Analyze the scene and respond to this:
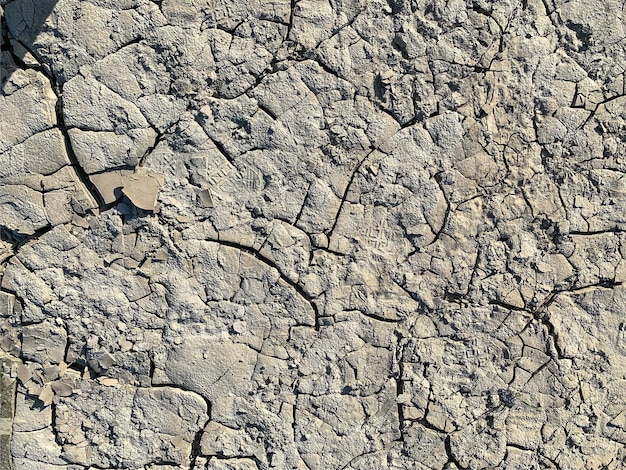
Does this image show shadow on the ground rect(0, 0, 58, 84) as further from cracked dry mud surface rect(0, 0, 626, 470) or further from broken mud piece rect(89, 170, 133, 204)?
broken mud piece rect(89, 170, 133, 204)

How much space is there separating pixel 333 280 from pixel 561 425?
1.33 m

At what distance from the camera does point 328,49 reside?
2.73m

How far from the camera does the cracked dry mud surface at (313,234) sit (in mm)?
2703

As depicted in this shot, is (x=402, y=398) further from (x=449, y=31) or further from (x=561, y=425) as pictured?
(x=449, y=31)

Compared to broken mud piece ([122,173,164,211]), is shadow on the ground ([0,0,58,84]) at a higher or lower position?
higher

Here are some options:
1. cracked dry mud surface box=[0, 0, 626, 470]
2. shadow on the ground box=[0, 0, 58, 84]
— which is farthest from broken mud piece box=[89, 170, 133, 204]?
shadow on the ground box=[0, 0, 58, 84]

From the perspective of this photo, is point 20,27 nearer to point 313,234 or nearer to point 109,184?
point 109,184

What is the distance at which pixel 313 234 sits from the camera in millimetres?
2754

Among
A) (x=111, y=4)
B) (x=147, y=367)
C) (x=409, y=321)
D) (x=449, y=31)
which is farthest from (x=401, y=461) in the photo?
(x=111, y=4)

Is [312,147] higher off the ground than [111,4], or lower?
lower

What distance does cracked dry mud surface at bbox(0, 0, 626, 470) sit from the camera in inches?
106

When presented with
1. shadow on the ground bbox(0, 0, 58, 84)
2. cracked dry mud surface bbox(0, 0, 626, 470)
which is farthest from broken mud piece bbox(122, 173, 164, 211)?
shadow on the ground bbox(0, 0, 58, 84)

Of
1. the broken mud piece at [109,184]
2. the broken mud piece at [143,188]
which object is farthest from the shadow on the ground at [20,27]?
the broken mud piece at [143,188]

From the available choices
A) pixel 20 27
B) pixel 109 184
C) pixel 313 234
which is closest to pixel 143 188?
pixel 109 184
